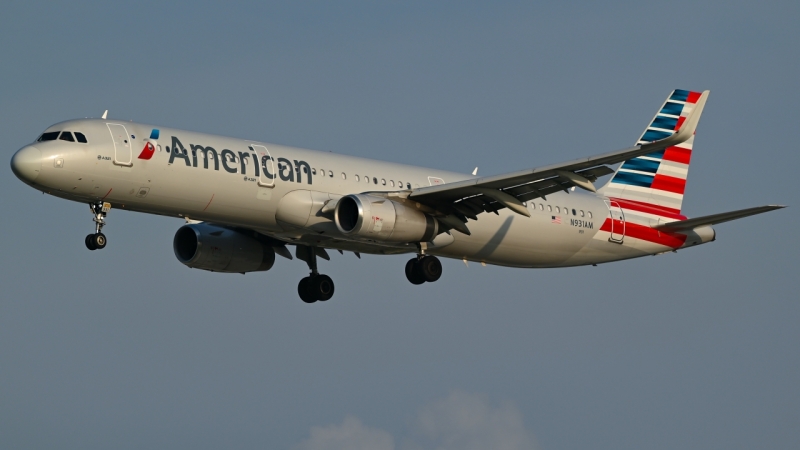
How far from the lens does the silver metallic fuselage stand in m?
39.4

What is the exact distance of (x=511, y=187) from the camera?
4334 centimetres

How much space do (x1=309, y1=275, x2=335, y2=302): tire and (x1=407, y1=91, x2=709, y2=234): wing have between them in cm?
723

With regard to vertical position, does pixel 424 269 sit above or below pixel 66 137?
below

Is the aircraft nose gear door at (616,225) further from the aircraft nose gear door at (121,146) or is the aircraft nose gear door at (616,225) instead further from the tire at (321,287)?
the aircraft nose gear door at (121,146)

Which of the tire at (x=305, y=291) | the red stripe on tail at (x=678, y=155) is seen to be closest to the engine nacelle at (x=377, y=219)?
the tire at (x=305, y=291)

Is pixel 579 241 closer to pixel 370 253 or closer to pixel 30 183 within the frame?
pixel 370 253

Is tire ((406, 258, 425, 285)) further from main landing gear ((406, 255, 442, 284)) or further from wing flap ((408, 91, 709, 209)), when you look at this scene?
wing flap ((408, 91, 709, 209))

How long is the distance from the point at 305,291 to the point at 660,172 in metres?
15.8

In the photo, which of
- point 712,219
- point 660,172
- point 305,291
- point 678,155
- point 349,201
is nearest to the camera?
point 349,201

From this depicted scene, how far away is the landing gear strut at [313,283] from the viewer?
49.9 m

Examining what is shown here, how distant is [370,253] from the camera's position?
157ft

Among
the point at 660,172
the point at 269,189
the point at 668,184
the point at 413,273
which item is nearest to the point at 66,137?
the point at 269,189

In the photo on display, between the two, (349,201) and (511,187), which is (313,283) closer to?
(349,201)

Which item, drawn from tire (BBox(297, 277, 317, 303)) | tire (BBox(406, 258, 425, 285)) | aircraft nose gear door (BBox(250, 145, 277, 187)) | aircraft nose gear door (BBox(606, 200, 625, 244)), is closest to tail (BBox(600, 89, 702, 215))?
aircraft nose gear door (BBox(606, 200, 625, 244))
